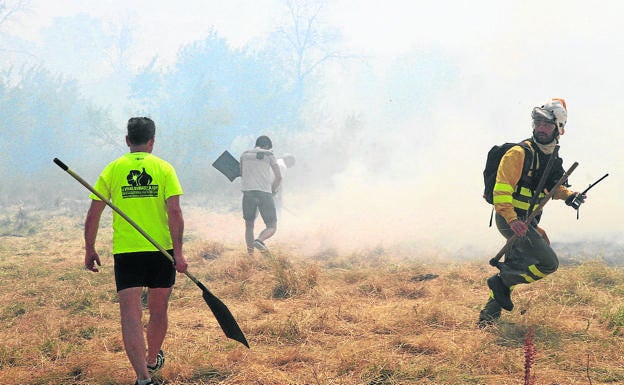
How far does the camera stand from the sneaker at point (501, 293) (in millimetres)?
4766

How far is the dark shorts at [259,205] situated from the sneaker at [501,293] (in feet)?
15.4

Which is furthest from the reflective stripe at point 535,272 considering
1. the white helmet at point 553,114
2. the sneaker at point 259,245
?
A: the sneaker at point 259,245

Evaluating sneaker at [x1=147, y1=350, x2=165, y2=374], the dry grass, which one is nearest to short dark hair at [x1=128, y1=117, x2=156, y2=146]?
sneaker at [x1=147, y1=350, x2=165, y2=374]

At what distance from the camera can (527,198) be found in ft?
15.7

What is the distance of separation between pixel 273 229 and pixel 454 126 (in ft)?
62.1

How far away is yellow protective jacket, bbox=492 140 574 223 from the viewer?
4.57 meters

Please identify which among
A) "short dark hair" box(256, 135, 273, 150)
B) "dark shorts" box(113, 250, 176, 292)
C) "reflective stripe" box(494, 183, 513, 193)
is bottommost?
"dark shorts" box(113, 250, 176, 292)

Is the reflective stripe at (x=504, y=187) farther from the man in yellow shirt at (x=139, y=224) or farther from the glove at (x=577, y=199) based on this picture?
the man in yellow shirt at (x=139, y=224)

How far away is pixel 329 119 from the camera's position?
37.1 meters

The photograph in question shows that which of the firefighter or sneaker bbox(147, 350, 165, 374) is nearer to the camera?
sneaker bbox(147, 350, 165, 374)

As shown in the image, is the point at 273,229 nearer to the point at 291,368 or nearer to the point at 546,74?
the point at 291,368

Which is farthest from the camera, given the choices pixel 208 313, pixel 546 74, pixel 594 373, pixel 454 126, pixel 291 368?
pixel 454 126

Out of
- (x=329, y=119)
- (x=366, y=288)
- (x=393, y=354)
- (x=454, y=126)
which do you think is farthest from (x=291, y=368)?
(x=329, y=119)

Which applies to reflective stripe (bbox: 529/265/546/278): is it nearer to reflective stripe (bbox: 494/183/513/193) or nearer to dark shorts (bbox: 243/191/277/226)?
reflective stripe (bbox: 494/183/513/193)
